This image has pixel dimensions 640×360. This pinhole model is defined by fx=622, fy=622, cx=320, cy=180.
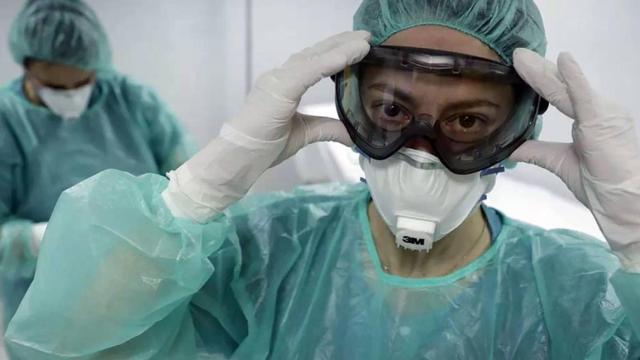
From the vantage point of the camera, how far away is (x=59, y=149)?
6.13ft

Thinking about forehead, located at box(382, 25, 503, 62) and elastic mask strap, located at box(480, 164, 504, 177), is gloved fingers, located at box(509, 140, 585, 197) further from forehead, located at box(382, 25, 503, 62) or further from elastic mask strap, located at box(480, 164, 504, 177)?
forehead, located at box(382, 25, 503, 62)

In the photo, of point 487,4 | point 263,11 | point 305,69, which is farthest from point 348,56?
point 263,11

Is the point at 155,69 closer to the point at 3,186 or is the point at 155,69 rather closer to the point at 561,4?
the point at 3,186

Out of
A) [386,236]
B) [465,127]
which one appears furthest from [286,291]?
[465,127]

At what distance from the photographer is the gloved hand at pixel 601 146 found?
86cm

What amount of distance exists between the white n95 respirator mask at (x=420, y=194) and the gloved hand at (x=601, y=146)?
18 cm

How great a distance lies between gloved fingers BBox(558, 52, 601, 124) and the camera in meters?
0.86

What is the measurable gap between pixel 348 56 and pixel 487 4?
0.76ft

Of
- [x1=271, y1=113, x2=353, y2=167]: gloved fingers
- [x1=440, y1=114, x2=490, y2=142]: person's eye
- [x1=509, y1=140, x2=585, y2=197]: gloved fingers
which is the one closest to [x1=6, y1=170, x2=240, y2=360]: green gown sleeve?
[x1=271, y1=113, x2=353, y2=167]: gloved fingers

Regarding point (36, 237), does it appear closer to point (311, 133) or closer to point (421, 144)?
point (311, 133)

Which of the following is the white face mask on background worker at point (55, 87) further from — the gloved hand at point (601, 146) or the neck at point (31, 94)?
the gloved hand at point (601, 146)

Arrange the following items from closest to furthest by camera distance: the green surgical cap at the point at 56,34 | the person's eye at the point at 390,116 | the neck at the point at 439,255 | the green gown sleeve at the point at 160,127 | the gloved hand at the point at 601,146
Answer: the gloved hand at the point at 601,146
the person's eye at the point at 390,116
the neck at the point at 439,255
the green surgical cap at the point at 56,34
the green gown sleeve at the point at 160,127

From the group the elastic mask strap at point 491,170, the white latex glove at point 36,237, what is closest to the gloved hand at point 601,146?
the elastic mask strap at point 491,170

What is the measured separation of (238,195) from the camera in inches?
38.9
